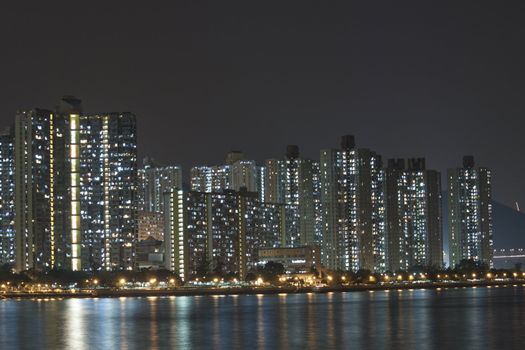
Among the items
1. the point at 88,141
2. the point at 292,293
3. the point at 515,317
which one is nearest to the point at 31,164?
the point at 88,141

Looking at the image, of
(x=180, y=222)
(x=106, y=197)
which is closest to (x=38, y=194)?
(x=106, y=197)

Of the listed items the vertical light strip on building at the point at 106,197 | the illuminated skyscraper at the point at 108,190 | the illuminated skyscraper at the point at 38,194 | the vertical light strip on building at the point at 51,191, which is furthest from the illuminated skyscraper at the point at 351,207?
the vertical light strip on building at the point at 51,191

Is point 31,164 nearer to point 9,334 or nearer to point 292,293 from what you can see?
point 292,293

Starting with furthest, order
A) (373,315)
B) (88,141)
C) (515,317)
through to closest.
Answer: (88,141)
(373,315)
(515,317)

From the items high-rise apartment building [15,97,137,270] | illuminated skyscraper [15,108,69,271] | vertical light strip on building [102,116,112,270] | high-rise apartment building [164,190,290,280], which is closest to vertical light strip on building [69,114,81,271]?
high-rise apartment building [15,97,137,270]

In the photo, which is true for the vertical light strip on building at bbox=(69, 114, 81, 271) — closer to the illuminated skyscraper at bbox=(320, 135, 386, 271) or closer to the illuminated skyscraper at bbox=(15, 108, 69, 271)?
the illuminated skyscraper at bbox=(15, 108, 69, 271)

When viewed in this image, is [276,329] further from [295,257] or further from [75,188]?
[295,257]

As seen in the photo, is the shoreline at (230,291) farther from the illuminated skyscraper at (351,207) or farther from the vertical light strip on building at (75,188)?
the vertical light strip on building at (75,188)
